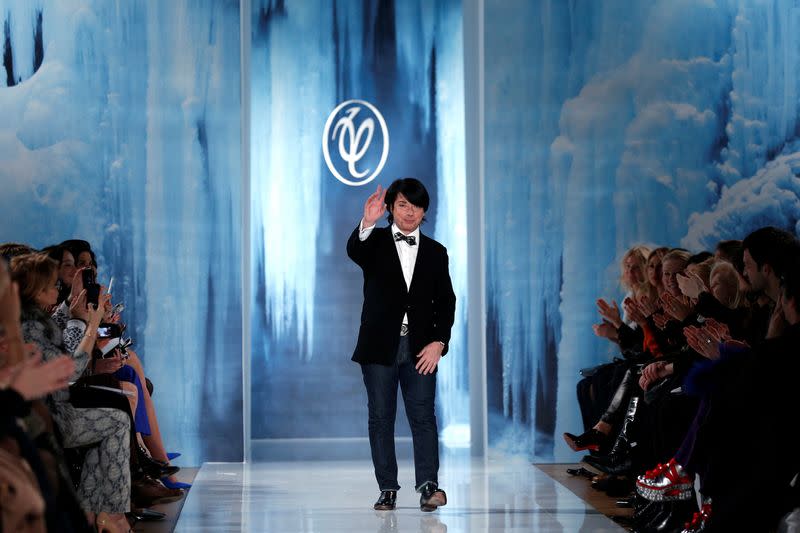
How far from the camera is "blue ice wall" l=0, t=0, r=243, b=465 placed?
641 cm

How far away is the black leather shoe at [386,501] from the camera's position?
4.91m

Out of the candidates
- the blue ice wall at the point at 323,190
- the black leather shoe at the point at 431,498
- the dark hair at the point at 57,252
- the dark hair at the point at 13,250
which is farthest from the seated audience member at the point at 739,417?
the blue ice wall at the point at 323,190

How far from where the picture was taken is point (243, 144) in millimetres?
6574

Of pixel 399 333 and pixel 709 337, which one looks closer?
pixel 709 337

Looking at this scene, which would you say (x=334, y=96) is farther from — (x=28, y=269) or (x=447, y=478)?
(x=28, y=269)

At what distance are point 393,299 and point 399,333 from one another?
0.52ft

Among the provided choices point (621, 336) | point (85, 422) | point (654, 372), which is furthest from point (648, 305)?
point (85, 422)

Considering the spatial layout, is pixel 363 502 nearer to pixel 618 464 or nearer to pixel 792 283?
pixel 618 464

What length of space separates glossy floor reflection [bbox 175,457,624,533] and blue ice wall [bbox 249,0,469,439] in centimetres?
125

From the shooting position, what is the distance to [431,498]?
16.0ft

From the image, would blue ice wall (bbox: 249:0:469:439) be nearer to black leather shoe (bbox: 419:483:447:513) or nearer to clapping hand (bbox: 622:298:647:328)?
clapping hand (bbox: 622:298:647:328)

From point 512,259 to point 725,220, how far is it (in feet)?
4.41

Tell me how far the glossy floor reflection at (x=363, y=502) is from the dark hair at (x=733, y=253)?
4.19 ft

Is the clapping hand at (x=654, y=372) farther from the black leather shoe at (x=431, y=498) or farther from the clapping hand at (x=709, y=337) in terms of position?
the black leather shoe at (x=431, y=498)
